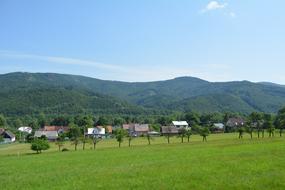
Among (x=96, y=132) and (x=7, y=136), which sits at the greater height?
(x=96, y=132)

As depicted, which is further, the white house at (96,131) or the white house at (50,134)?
the white house at (96,131)

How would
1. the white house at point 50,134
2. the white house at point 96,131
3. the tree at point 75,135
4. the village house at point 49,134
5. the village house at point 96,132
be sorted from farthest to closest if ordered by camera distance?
1. the white house at point 96,131
2. the village house at point 96,132
3. the white house at point 50,134
4. the village house at point 49,134
5. the tree at point 75,135

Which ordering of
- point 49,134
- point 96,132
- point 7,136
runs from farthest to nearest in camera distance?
point 96,132 → point 49,134 → point 7,136

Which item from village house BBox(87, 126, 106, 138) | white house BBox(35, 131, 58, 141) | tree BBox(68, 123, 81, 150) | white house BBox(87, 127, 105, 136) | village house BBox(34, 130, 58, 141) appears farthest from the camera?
white house BBox(87, 127, 105, 136)

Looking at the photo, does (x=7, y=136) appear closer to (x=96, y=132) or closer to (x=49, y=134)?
(x=49, y=134)

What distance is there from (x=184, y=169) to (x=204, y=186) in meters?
8.61

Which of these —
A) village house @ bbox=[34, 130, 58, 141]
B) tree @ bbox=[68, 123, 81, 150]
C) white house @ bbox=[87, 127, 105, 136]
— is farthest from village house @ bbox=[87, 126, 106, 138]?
tree @ bbox=[68, 123, 81, 150]

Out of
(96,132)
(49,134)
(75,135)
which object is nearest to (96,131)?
(96,132)

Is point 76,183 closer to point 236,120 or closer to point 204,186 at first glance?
point 204,186

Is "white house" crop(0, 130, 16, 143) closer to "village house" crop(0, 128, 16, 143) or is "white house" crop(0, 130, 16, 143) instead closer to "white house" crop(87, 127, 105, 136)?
"village house" crop(0, 128, 16, 143)

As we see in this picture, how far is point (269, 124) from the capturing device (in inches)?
4124

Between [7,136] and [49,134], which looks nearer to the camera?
[7,136]

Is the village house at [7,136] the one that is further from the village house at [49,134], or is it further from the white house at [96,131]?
the white house at [96,131]

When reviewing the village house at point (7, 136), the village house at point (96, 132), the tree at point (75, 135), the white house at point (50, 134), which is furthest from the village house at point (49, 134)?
the tree at point (75, 135)
